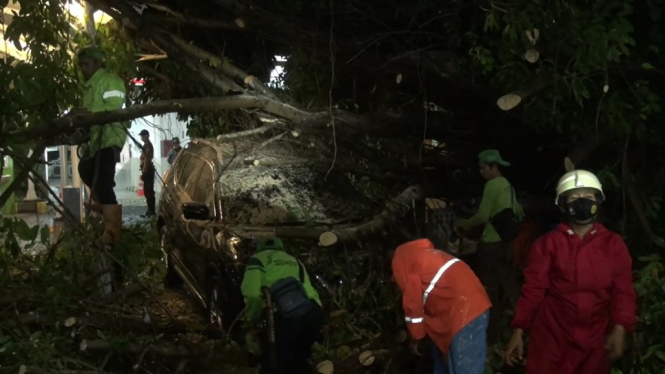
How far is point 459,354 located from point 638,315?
1870mm

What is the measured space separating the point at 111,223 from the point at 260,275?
2568 millimetres

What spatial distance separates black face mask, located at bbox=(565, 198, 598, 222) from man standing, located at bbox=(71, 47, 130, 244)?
13.1 feet

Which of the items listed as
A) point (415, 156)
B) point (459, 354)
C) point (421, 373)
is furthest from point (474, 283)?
point (415, 156)

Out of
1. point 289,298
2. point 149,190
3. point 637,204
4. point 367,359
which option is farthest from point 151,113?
point 149,190

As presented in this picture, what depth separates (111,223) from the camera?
702 cm

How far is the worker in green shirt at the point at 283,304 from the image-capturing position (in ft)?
16.3

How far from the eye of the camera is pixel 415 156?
24.4 feet

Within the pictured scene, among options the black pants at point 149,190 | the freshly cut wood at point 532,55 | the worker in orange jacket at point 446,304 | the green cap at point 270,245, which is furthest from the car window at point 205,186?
the black pants at point 149,190

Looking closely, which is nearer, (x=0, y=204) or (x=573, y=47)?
(x=573, y=47)

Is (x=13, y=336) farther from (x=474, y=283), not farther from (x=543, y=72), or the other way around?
(x=543, y=72)

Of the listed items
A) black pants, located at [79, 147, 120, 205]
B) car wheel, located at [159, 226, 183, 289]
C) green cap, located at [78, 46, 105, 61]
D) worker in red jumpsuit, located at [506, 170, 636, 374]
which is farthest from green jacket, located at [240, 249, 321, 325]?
car wheel, located at [159, 226, 183, 289]

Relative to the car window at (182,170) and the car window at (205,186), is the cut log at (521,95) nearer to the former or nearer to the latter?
the car window at (205,186)

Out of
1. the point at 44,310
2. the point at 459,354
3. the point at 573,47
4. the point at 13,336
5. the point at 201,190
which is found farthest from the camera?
the point at 201,190

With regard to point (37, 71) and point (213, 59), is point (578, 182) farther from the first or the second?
point (213, 59)
